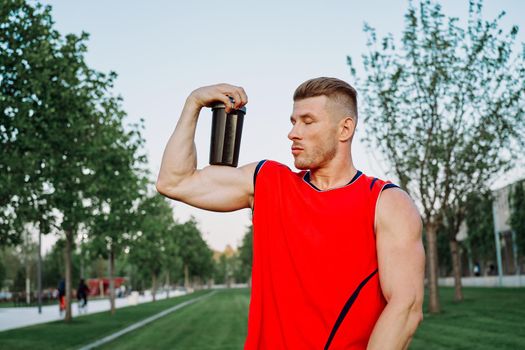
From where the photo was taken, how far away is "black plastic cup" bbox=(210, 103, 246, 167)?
321 cm

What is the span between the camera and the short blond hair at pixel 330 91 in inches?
114

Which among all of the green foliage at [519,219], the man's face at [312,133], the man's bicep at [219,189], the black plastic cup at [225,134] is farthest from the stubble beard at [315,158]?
the green foliage at [519,219]

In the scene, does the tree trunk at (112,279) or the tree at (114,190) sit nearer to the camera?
the tree at (114,190)

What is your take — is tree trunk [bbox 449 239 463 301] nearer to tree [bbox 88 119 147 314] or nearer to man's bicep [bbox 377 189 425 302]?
tree [bbox 88 119 147 314]

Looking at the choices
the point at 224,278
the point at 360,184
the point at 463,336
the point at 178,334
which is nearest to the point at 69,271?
the point at 178,334

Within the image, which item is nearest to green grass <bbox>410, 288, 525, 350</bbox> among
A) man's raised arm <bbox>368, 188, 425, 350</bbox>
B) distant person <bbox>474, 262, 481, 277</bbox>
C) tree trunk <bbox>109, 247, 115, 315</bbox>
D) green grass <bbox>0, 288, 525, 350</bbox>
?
green grass <bbox>0, 288, 525, 350</bbox>

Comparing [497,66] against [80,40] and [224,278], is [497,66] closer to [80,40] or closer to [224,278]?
[80,40]

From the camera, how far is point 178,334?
758 inches

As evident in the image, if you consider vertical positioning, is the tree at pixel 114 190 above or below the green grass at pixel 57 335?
above

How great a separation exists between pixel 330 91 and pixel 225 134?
594mm

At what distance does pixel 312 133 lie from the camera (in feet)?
9.52

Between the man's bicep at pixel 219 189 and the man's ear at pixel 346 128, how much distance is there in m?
0.43

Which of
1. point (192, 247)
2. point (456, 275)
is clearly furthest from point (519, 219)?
point (192, 247)

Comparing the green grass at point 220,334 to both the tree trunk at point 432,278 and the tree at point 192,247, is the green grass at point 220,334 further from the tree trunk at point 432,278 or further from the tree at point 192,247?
the tree at point 192,247
